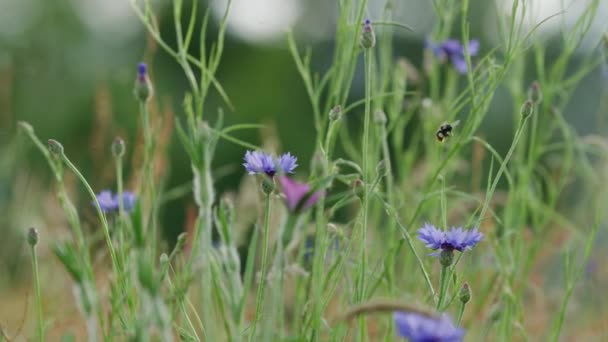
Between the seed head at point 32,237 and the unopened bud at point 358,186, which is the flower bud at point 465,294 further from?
the seed head at point 32,237

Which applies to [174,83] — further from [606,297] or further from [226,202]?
[226,202]

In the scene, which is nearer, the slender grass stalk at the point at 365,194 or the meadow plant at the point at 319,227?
the meadow plant at the point at 319,227

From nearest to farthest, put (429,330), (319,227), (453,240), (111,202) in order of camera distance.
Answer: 1. (429,330)
2. (453,240)
3. (319,227)
4. (111,202)

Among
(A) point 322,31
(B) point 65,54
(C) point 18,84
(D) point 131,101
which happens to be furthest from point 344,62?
(A) point 322,31

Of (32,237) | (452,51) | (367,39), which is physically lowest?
(32,237)

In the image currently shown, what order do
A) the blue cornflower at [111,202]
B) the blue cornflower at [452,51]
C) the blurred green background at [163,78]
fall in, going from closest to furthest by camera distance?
the blue cornflower at [111,202], the blue cornflower at [452,51], the blurred green background at [163,78]

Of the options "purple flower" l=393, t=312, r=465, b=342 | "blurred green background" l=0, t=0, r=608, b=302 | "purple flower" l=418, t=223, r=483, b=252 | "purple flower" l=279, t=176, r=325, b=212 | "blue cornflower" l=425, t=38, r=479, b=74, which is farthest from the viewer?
"blurred green background" l=0, t=0, r=608, b=302

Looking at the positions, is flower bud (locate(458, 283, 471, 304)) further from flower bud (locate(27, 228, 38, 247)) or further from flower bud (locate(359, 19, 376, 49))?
flower bud (locate(27, 228, 38, 247))

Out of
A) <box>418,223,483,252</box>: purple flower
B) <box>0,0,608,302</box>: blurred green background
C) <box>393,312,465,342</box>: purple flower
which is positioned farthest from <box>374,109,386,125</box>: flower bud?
<box>0,0,608,302</box>: blurred green background

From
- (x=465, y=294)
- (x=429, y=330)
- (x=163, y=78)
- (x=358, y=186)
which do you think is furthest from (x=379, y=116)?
(x=163, y=78)

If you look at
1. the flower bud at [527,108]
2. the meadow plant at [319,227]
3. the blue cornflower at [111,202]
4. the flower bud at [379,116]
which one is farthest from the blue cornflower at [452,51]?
the blue cornflower at [111,202]

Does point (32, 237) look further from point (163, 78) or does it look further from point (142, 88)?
point (163, 78)
